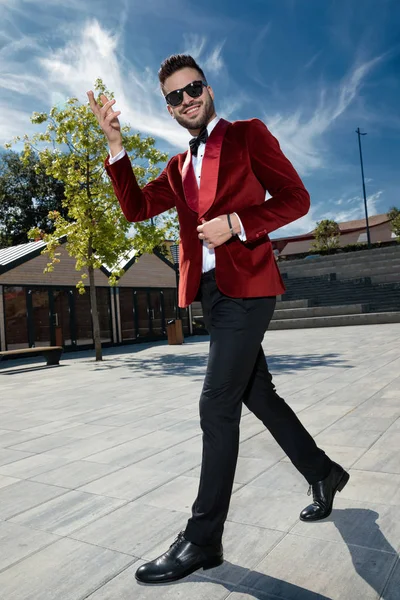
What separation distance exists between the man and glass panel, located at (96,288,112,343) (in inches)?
774

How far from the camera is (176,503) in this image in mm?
3104

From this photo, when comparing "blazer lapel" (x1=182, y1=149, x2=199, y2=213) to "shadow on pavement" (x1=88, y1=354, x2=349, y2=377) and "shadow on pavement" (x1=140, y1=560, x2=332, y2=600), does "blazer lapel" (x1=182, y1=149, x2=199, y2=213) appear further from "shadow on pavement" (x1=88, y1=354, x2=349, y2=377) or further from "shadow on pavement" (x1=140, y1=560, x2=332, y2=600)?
"shadow on pavement" (x1=88, y1=354, x2=349, y2=377)

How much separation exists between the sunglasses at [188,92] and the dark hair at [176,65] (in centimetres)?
10

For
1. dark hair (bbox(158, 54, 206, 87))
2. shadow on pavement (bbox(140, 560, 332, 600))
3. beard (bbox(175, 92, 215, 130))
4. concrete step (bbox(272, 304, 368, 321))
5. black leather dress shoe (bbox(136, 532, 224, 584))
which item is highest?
dark hair (bbox(158, 54, 206, 87))

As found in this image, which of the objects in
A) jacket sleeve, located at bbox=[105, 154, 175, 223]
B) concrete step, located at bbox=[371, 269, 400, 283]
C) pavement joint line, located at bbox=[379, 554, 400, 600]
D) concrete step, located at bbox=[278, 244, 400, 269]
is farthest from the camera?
concrete step, located at bbox=[278, 244, 400, 269]

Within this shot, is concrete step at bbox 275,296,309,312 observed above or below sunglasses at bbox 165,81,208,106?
below

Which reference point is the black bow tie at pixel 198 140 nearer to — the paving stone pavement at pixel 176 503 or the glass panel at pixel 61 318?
the paving stone pavement at pixel 176 503

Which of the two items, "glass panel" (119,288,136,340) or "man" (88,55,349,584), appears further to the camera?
"glass panel" (119,288,136,340)

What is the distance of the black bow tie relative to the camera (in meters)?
2.40

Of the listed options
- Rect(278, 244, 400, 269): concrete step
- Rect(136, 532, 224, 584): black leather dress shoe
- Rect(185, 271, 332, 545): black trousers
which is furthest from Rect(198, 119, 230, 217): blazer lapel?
Rect(278, 244, 400, 269): concrete step

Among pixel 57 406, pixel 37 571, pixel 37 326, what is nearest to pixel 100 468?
pixel 37 571

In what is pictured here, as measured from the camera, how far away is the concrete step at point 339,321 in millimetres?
22156

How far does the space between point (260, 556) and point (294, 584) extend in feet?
0.92

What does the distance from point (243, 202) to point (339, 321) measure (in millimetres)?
21795
